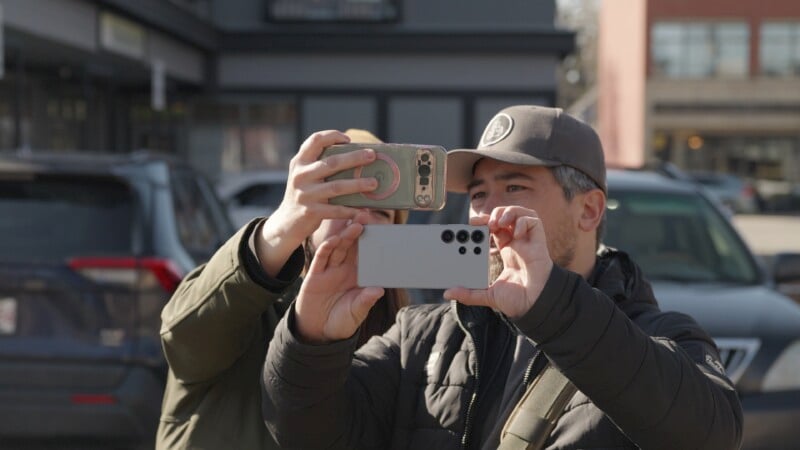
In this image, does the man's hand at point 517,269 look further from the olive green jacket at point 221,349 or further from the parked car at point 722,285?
the parked car at point 722,285

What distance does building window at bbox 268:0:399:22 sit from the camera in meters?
22.5

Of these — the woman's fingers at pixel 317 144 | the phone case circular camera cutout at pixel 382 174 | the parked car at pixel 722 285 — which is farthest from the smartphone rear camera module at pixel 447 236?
the parked car at pixel 722 285

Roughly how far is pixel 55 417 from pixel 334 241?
10.1ft

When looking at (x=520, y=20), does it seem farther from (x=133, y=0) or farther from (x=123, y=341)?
(x=123, y=341)

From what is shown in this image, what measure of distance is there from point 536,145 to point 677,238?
4.08 metres

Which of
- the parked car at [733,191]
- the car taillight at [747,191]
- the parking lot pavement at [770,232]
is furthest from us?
the car taillight at [747,191]

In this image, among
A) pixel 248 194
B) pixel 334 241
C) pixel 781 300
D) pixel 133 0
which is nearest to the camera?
pixel 334 241

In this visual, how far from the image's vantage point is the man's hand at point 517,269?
2.04 metres

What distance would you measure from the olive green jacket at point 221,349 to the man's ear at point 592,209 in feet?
2.19

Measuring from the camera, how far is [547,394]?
7.37 feet

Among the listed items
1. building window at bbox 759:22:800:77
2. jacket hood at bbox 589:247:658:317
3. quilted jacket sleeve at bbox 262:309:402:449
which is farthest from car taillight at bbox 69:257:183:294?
building window at bbox 759:22:800:77

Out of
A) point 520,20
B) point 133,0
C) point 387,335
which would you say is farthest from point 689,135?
point 387,335

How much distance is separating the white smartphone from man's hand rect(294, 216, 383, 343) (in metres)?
0.08

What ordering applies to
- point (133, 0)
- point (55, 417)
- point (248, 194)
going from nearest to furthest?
1. point (55, 417)
2. point (248, 194)
3. point (133, 0)
